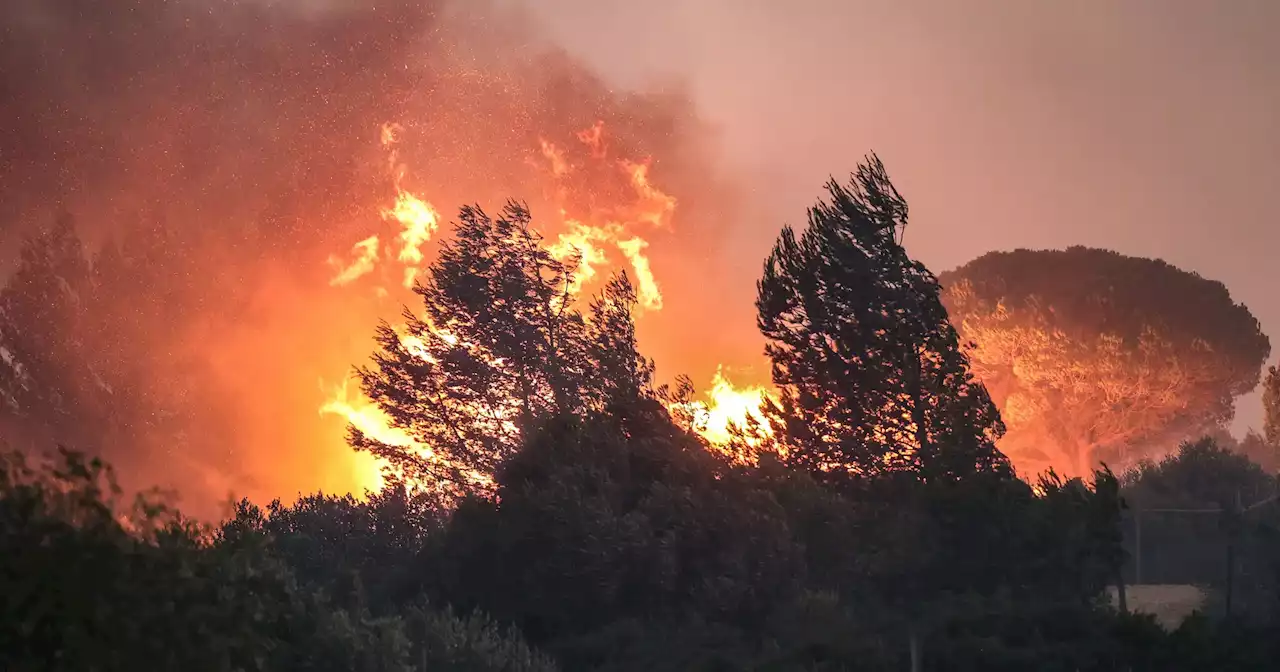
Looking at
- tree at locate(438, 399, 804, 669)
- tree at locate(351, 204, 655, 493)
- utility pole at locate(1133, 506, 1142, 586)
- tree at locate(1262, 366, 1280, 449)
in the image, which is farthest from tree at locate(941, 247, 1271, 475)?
tree at locate(438, 399, 804, 669)

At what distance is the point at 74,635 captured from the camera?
13750 mm

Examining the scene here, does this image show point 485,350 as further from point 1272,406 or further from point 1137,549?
point 1272,406

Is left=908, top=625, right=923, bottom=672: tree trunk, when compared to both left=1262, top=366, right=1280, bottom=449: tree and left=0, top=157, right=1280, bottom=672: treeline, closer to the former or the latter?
left=0, top=157, right=1280, bottom=672: treeline

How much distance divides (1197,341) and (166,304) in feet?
228

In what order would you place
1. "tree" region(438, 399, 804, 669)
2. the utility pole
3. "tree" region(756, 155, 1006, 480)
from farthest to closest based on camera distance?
the utility pole
"tree" region(756, 155, 1006, 480)
"tree" region(438, 399, 804, 669)

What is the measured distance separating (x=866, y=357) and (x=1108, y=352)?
47883mm

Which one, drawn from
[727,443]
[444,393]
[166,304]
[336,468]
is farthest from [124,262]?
[727,443]

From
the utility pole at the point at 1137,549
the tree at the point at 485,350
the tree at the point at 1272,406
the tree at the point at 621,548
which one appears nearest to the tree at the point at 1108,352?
the tree at the point at 1272,406

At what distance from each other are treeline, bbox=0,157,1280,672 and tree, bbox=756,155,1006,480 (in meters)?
0.07

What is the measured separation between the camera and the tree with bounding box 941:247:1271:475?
80.9 m

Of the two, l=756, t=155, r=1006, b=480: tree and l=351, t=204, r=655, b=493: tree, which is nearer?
l=756, t=155, r=1006, b=480: tree

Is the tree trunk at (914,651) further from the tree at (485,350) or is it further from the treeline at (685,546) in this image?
the tree at (485,350)

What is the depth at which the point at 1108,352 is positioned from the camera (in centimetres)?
8131

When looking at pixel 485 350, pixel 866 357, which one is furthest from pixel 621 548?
pixel 485 350
